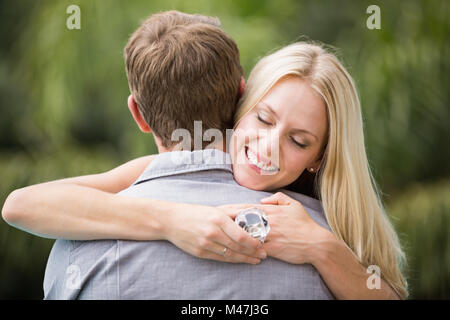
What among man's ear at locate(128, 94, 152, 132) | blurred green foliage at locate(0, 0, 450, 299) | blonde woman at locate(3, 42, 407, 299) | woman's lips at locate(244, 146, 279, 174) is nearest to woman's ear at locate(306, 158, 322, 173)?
blonde woman at locate(3, 42, 407, 299)

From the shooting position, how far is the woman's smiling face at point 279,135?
1.04m

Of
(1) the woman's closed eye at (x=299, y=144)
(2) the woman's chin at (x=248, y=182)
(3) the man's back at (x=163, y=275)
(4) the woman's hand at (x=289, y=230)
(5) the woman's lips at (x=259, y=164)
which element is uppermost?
(1) the woman's closed eye at (x=299, y=144)

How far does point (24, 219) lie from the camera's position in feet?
3.43

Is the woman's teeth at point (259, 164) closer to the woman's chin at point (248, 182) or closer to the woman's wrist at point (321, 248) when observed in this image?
the woman's chin at point (248, 182)

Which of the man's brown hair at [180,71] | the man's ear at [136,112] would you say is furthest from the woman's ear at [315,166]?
the man's ear at [136,112]

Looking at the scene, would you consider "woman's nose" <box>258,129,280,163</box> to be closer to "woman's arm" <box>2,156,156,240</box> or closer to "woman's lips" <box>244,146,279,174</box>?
"woman's lips" <box>244,146,279,174</box>

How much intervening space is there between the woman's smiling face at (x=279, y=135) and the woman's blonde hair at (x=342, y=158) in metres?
0.02

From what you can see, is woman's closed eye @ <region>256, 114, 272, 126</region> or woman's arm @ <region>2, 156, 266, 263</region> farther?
woman's closed eye @ <region>256, 114, 272, 126</region>

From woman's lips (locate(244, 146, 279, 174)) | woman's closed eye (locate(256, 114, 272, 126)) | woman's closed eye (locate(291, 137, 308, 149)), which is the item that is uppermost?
woman's closed eye (locate(256, 114, 272, 126))

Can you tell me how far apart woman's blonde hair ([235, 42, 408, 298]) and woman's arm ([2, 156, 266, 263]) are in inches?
10.2

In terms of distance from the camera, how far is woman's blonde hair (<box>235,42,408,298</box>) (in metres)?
1.07

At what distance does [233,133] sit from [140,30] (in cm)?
29

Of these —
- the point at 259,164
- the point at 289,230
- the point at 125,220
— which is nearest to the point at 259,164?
the point at 259,164
